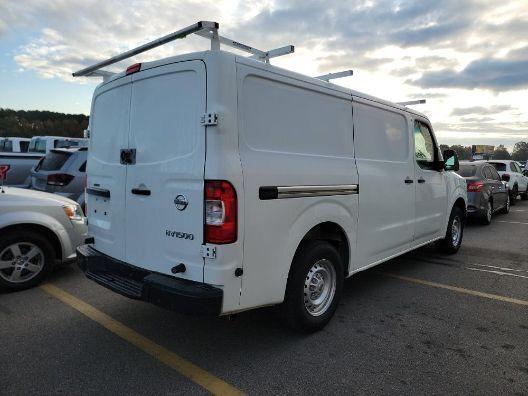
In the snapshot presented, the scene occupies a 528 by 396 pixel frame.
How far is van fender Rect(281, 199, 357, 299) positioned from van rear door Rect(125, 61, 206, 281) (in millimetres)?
761

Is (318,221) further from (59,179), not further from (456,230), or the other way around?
(59,179)

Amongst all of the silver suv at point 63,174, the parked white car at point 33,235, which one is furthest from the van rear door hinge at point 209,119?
the silver suv at point 63,174

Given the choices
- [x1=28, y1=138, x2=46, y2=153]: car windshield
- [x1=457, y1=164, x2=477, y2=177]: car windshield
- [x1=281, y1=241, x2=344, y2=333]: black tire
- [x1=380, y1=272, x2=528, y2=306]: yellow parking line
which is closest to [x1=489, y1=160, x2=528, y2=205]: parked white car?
[x1=457, y1=164, x2=477, y2=177]: car windshield

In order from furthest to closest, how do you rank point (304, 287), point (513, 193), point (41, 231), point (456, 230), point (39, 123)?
1. point (39, 123)
2. point (513, 193)
3. point (456, 230)
4. point (41, 231)
5. point (304, 287)

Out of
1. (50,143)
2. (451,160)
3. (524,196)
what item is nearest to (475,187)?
(451,160)

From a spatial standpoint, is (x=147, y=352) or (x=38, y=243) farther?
(x=38, y=243)

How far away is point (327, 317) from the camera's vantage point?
376 cm

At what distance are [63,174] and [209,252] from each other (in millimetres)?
5784

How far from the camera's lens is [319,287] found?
3.77 meters

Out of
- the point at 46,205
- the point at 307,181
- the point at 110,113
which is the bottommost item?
the point at 46,205

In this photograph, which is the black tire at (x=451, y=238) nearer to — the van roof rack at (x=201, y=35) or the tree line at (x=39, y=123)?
the van roof rack at (x=201, y=35)

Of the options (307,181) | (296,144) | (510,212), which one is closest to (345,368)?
(307,181)

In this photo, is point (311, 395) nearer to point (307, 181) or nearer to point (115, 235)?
point (307, 181)

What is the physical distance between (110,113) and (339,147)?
2.16 meters
